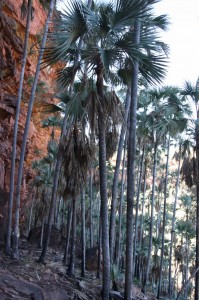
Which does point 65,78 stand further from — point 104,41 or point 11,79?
point 11,79

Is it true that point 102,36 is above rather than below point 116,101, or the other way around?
above

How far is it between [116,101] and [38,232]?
2086 cm

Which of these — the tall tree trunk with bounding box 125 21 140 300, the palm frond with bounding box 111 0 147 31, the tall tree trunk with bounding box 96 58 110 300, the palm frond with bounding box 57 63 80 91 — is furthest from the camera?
the palm frond with bounding box 57 63 80 91

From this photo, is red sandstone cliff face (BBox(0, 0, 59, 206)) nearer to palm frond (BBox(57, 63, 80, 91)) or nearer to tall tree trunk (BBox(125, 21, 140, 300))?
palm frond (BBox(57, 63, 80, 91))

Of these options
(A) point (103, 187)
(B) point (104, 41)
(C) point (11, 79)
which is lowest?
(A) point (103, 187)

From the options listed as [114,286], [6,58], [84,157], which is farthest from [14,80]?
[114,286]

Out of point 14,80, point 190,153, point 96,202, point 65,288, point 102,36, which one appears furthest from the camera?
point 96,202

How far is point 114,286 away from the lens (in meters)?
11.0

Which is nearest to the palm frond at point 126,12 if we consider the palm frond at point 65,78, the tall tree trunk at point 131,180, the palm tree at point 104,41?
the palm tree at point 104,41

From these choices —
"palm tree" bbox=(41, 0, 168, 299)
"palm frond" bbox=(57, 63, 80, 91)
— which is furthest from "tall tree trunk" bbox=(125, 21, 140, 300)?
"palm frond" bbox=(57, 63, 80, 91)

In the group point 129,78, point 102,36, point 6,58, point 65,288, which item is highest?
point 6,58

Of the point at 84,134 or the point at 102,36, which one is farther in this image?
the point at 84,134

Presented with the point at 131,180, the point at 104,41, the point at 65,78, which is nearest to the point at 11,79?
the point at 65,78

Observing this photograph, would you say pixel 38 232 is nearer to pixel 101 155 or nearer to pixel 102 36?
pixel 101 155
